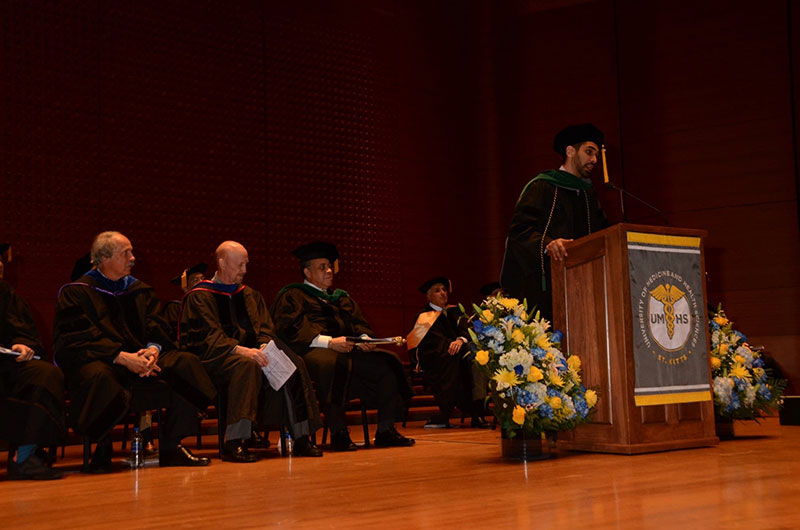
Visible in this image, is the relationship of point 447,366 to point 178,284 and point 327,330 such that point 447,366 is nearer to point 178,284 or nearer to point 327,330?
point 327,330

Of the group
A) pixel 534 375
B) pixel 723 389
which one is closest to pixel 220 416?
pixel 534 375

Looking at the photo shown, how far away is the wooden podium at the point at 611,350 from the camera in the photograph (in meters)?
4.07

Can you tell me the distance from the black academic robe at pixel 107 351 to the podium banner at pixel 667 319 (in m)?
2.31

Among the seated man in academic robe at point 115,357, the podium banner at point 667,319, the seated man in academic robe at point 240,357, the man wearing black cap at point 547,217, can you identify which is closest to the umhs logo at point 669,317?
the podium banner at point 667,319

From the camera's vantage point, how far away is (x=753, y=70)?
830 cm

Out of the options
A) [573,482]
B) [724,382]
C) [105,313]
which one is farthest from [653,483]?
[105,313]

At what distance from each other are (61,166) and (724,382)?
5.17 meters

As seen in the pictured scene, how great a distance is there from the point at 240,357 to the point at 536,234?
1.81 metres

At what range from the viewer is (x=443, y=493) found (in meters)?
3.06

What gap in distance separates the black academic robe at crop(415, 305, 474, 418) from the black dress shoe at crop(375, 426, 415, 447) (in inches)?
76.2

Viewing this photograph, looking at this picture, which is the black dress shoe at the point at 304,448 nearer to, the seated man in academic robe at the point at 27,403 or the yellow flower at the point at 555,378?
the seated man in academic robe at the point at 27,403

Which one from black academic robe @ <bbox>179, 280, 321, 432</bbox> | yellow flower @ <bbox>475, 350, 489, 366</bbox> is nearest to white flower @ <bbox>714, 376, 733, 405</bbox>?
yellow flower @ <bbox>475, 350, 489, 366</bbox>

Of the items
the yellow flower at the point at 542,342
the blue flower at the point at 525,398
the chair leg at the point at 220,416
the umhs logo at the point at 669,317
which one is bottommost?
the chair leg at the point at 220,416

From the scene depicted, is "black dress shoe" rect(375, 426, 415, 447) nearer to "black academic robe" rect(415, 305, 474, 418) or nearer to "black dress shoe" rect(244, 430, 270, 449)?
"black dress shoe" rect(244, 430, 270, 449)
